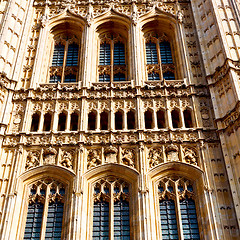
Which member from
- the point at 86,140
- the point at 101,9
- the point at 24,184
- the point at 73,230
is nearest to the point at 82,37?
the point at 101,9

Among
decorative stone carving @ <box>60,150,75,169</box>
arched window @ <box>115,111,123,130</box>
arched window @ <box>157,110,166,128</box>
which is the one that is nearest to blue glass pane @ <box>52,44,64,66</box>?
arched window @ <box>115,111,123,130</box>

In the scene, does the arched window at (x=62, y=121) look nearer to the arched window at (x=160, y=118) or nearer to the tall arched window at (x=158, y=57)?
the arched window at (x=160, y=118)

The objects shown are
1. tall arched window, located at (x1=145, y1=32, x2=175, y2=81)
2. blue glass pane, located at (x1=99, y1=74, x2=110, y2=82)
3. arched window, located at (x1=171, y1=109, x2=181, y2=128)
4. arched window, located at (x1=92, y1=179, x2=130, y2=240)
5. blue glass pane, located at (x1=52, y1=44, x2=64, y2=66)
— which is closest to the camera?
arched window, located at (x1=92, y1=179, x2=130, y2=240)

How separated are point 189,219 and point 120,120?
20.6 ft

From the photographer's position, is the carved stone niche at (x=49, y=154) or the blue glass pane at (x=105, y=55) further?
the blue glass pane at (x=105, y=55)

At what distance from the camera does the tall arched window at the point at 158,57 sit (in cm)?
2412

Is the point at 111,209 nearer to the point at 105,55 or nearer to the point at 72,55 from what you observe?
the point at 105,55

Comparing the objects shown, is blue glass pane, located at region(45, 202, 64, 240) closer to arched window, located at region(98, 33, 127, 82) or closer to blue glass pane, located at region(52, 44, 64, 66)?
arched window, located at region(98, 33, 127, 82)

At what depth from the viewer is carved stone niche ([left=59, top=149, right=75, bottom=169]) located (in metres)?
19.0

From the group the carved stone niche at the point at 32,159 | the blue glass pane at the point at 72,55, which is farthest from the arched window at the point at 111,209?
the blue glass pane at the point at 72,55

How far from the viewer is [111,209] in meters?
17.8

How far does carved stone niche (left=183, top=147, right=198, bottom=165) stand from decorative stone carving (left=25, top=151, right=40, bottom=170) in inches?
255

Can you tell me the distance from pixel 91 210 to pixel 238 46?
11271mm

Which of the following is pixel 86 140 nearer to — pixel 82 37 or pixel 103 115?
pixel 103 115
